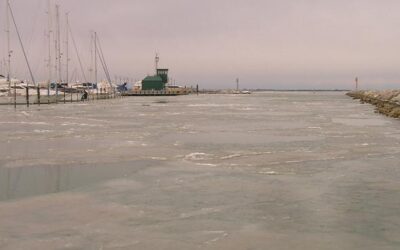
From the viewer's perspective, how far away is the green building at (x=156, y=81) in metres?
143


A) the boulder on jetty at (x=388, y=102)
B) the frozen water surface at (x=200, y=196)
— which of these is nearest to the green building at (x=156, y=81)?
the boulder on jetty at (x=388, y=102)

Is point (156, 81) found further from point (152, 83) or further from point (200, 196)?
point (200, 196)

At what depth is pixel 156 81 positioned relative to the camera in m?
143

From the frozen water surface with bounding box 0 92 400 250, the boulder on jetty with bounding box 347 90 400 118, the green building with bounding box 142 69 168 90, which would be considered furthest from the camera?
the green building with bounding box 142 69 168 90

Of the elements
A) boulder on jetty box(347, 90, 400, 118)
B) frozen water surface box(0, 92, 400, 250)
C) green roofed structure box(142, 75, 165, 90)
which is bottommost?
frozen water surface box(0, 92, 400, 250)

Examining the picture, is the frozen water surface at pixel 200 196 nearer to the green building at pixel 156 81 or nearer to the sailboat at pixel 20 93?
the sailboat at pixel 20 93

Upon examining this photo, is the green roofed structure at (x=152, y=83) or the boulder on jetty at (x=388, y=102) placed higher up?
the green roofed structure at (x=152, y=83)

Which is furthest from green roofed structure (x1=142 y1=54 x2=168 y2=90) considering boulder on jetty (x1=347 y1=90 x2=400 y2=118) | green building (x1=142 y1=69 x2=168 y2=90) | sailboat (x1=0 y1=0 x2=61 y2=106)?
boulder on jetty (x1=347 y1=90 x2=400 y2=118)

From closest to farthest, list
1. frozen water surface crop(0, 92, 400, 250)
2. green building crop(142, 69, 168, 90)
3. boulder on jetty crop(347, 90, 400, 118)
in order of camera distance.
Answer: frozen water surface crop(0, 92, 400, 250) → boulder on jetty crop(347, 90, 400, 118) → green building crop(142, 69, 168, 90)

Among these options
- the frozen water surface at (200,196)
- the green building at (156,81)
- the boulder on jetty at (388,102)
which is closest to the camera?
→ the frozen water surface at (200,196)

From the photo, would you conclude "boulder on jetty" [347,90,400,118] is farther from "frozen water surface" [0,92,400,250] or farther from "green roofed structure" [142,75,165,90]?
"green roofed structure" [142,75,165,90]

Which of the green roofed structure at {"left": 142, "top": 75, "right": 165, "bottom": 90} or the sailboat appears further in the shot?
the green roofed structure at {"left": 142, "top": 75, "right": 165, "bottom": 90}

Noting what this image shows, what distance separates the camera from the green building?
5640 inches

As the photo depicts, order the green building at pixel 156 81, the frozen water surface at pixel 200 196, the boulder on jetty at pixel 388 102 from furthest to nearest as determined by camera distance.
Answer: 1. the green building at pixel 156 81
2. the boulder on jetty at pixel 388 102
3. the frozen water surface at pixel 200 196
